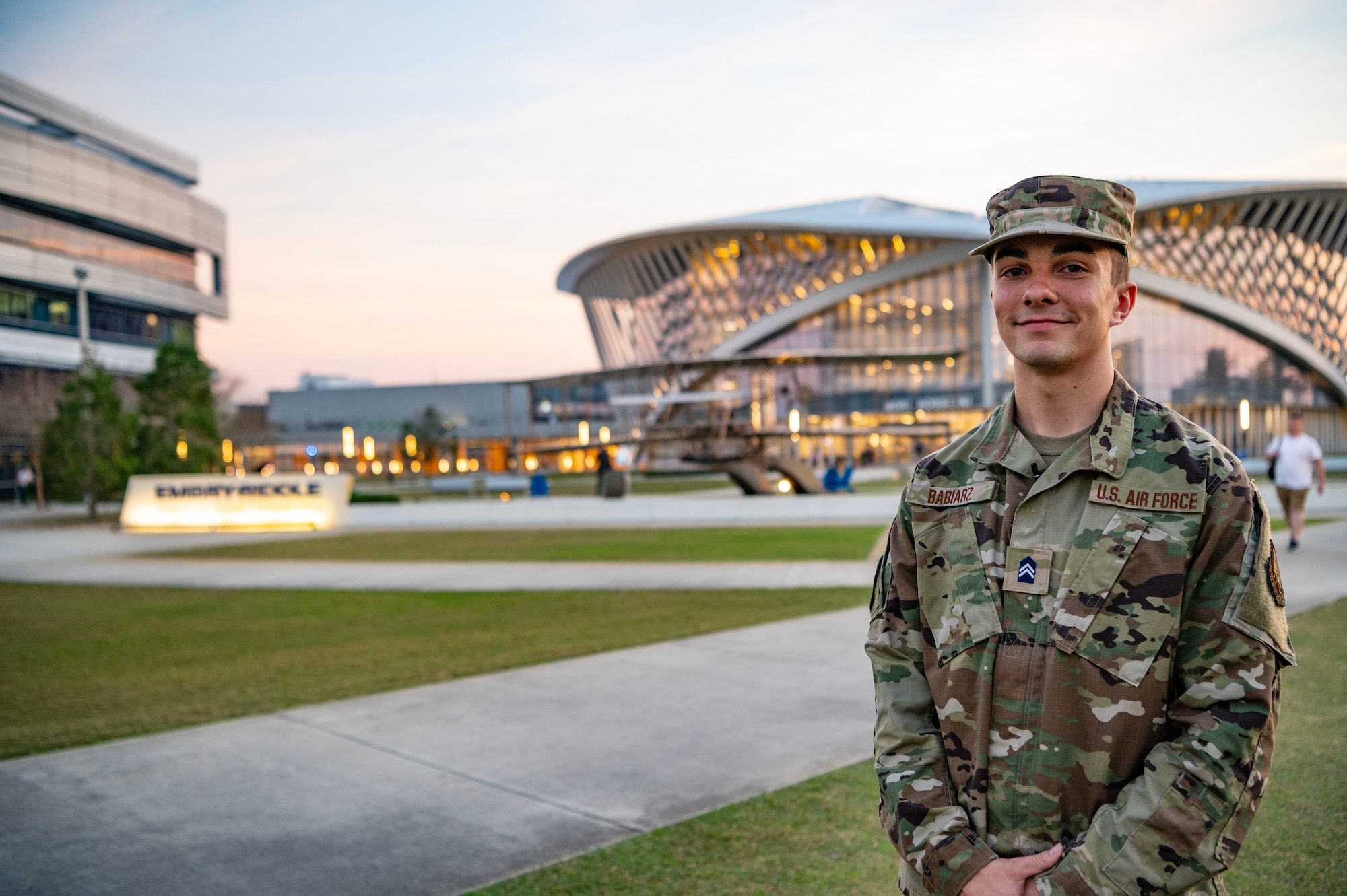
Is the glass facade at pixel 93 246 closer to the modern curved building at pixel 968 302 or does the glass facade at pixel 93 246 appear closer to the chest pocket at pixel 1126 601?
the modern curved building at pixel 968 302

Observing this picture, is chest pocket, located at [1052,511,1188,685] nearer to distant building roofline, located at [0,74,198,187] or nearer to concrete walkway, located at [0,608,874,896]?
concrete walkway, located at [0,608,874,896]

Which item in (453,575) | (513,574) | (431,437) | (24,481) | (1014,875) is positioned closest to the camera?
(1014,875)

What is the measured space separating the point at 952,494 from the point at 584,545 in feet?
56.1

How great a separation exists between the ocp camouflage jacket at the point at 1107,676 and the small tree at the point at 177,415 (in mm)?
31782

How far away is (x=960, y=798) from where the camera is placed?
7.25 feet

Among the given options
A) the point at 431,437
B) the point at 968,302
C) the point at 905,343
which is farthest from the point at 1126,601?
the point at 431,437

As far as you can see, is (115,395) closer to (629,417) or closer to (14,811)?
(14,811)

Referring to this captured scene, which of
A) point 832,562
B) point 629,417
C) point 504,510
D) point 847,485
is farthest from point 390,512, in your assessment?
point 629,417

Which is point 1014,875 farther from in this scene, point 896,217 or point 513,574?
point 896,217

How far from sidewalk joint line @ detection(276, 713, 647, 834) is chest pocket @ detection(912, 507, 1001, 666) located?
9.21 feet

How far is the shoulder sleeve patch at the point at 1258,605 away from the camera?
1.94 m

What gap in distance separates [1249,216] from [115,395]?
69.8 m

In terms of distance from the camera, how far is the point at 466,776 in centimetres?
545

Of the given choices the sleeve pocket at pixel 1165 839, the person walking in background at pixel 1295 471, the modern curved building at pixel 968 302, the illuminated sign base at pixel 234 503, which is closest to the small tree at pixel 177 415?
the illuminated sign base at pixel 234 503
